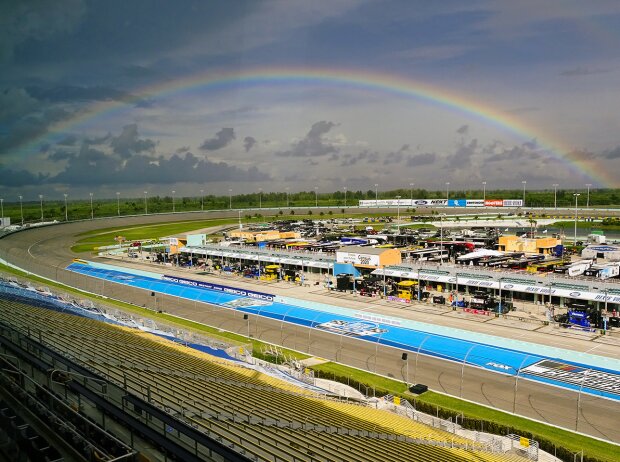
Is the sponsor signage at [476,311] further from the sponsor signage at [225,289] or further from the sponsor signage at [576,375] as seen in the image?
the sponsor signage at [576,375]

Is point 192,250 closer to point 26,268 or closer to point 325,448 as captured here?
point 26,268

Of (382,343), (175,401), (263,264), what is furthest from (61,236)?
(175,401)

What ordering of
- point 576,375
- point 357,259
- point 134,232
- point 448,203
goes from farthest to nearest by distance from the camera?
point 448,203 < point 134,232 < point 357,259 < point 576,375

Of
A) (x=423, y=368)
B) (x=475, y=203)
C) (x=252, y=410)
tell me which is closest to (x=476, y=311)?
→ (x=423, y=368)

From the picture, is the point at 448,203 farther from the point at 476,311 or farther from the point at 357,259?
the point at 476,311

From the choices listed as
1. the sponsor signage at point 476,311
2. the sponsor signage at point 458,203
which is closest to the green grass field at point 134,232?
the sponsor signage at point 476,311

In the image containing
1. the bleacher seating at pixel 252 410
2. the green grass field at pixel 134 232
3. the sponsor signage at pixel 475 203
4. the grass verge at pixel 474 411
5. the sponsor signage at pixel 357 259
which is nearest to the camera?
the bleacher seating at pixel 252 410

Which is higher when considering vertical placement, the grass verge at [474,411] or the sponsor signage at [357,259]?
the sponsor signage at [357,259]
